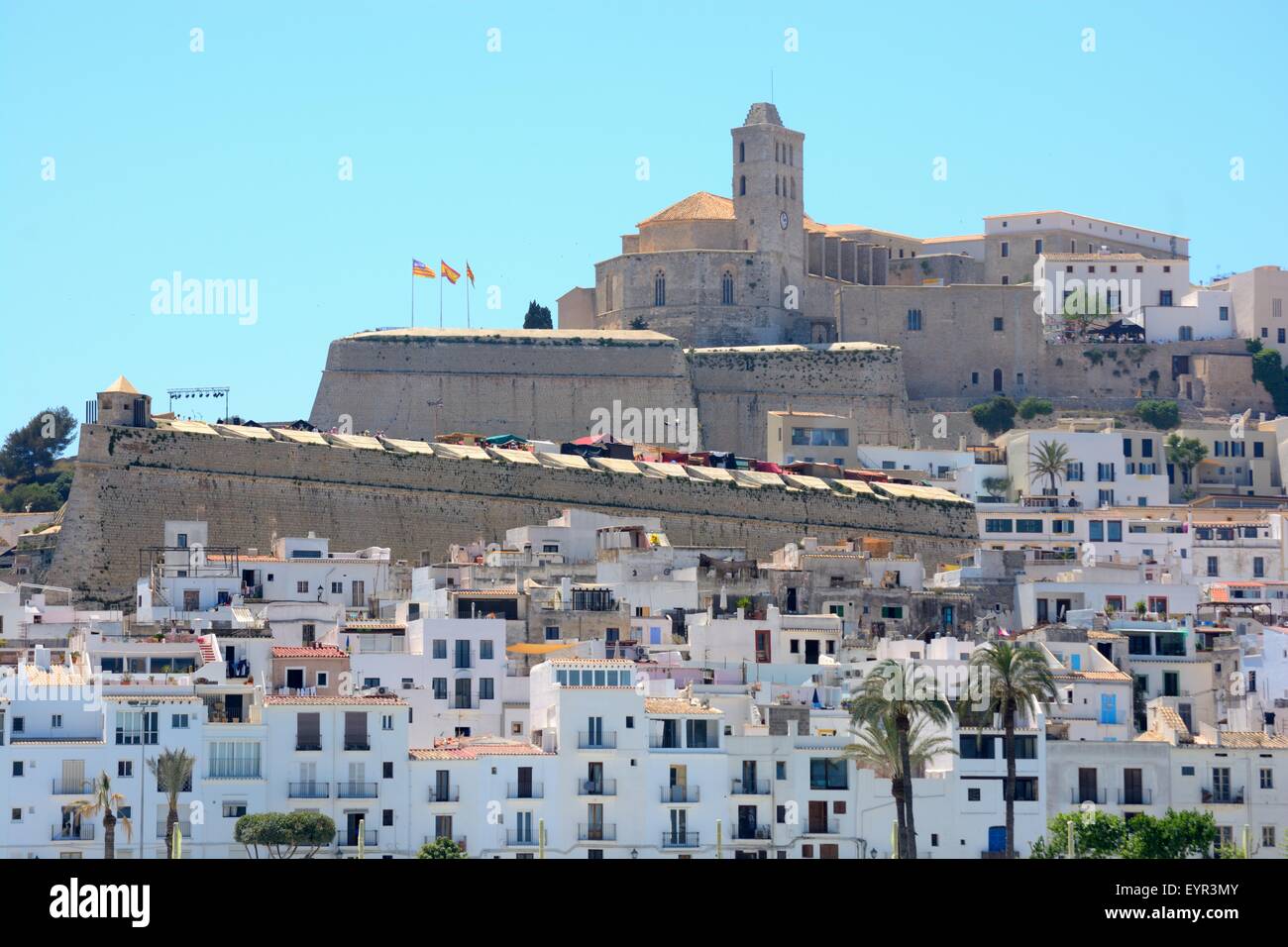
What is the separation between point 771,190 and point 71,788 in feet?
170

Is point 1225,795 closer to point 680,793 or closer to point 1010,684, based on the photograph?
point 1010,684

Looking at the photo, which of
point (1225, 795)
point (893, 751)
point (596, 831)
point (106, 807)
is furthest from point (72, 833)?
point (1225, 795)

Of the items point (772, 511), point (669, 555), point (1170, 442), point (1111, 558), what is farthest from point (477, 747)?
point (1170, 442)

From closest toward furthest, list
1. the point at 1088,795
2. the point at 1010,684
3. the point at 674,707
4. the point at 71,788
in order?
the point at 71,788 < the point at 1010,684 < the point at 674,707 < the point at 1088,795

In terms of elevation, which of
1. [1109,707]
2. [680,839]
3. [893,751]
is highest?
[1109,707]

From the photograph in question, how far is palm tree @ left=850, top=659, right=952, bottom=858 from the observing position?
30.0 metres

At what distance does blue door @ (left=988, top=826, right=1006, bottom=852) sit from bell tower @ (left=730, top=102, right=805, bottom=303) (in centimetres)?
4764

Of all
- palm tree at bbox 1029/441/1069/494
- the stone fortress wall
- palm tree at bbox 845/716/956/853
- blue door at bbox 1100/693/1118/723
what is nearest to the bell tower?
palm tree at bbox 1029/441/1069/494

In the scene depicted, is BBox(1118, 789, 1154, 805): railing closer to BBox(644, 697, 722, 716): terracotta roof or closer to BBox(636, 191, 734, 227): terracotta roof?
BBox(644, 697, 722, 716): terracotta roof

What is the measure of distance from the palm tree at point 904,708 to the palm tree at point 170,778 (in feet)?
29.2

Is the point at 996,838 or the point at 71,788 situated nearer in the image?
the point at 71,788

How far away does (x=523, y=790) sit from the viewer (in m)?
30.1

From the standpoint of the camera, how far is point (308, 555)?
4666cm

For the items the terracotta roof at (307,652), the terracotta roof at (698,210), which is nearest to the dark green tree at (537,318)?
the terracotta roof at (698,210)
